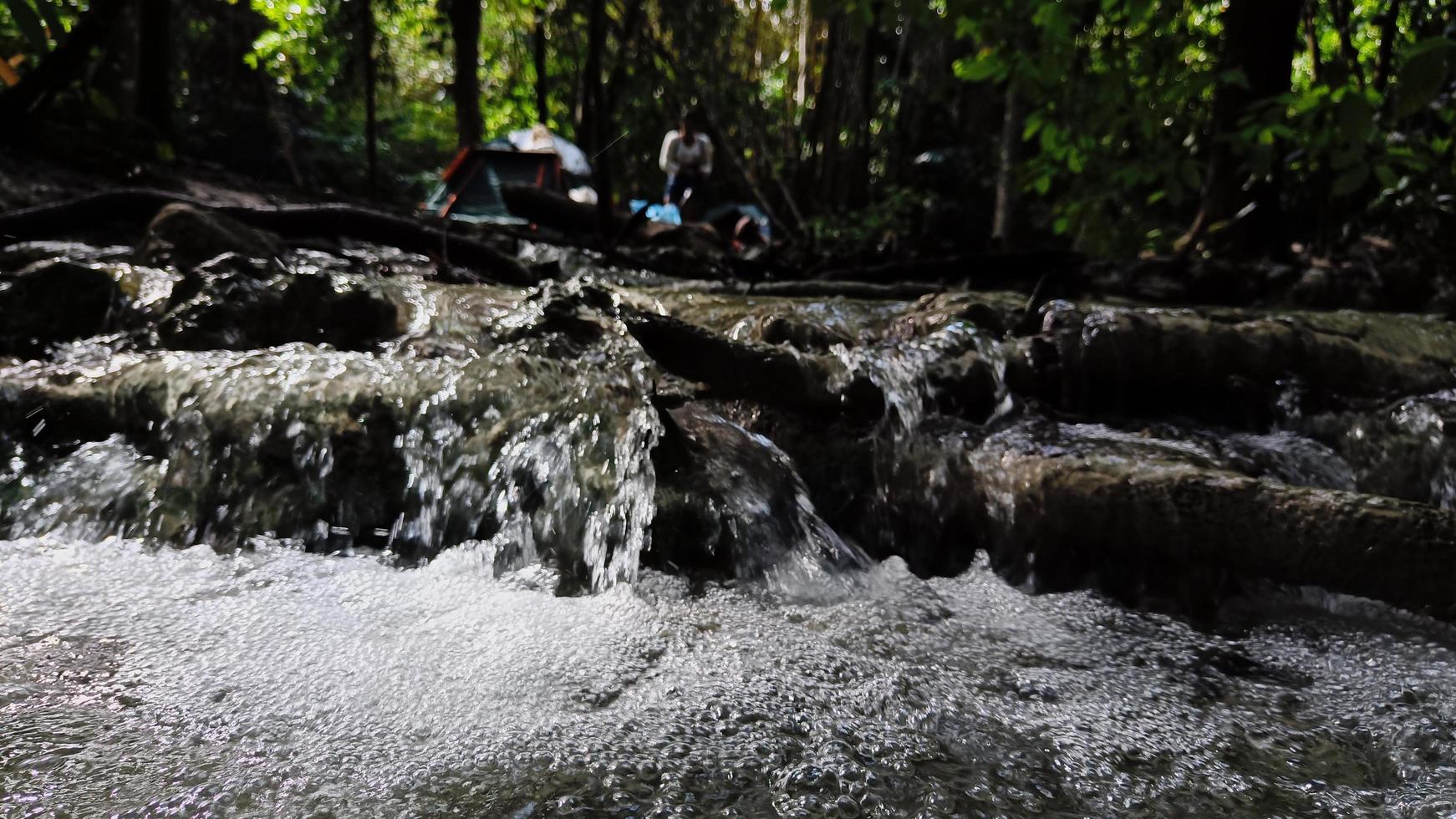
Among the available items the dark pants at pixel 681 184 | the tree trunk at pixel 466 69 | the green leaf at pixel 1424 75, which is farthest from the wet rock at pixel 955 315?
the tree trunk at pixel 466 69

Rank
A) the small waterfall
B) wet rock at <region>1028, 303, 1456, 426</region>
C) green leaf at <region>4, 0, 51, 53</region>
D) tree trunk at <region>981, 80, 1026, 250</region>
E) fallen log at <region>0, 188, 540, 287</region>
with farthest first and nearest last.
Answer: tree trunk at <region>981, 80, 1026, 250</region> → fallen log at <region>0, 188, 540, 287</region> → wet rock at <region>1028, 303, 1456, 426</region> → the small waterfall → green leaf at <region>4, 0, 51, 53</region>

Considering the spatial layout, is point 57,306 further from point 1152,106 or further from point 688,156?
point 688,156

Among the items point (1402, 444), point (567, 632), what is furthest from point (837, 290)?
point (567, 632)

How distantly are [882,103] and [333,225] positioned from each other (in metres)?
11.8

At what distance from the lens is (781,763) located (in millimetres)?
1368

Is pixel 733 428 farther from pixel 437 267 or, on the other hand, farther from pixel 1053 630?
pixel 437 267

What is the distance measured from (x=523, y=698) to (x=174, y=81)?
1553cm

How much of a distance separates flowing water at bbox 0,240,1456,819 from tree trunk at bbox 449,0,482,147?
9.95 m

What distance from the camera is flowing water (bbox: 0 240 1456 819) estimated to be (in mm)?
1303

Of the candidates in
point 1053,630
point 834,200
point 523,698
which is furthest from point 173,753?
point 834,200

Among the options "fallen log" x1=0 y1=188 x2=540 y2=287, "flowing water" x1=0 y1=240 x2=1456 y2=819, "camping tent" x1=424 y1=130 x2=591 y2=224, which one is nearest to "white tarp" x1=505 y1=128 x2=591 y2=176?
"camping tent" x1=424 y1=130 x2=591 y2=224

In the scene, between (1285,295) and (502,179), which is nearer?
(1285,295)

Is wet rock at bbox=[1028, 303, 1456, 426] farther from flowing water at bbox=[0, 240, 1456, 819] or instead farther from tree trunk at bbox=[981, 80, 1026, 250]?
tree trunk at bbox=[981, 80, 1026, 250]

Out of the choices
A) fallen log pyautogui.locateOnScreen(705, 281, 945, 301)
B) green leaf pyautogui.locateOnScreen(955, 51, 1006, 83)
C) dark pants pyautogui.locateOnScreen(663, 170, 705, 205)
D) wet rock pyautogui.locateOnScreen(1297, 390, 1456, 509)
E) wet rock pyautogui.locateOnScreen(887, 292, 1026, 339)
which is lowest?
wet rock pyautogui.locateOnScreen(1297, 390, 1456, 509)
